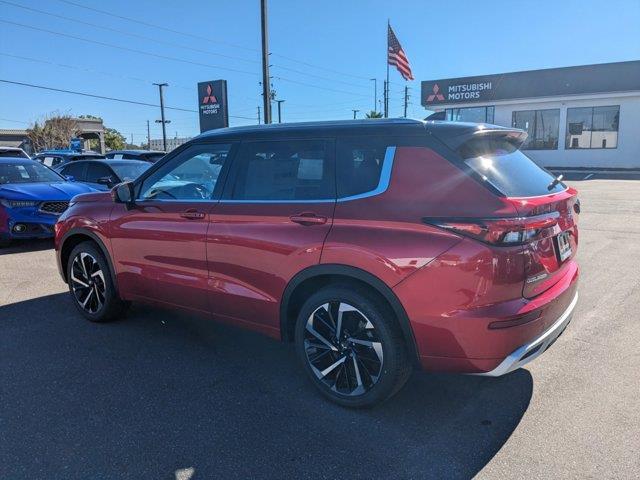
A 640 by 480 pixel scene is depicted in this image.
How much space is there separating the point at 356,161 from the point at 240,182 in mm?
956

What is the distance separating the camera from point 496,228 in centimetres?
272

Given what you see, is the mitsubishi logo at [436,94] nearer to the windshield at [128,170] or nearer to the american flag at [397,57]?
the american flag at [397,57]

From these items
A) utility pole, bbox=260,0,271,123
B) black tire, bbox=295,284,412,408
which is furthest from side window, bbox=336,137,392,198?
utility pole, bbox=260,0,271,123

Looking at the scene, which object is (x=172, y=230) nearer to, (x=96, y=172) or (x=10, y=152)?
(x=96, y=172)

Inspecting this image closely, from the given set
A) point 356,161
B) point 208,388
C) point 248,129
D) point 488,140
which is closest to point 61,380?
point 208,388

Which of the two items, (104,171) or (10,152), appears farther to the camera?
(10,152)

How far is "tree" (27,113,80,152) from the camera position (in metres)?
67.0

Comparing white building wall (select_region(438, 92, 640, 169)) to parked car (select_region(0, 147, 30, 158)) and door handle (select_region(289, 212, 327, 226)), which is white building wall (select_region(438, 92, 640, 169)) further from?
door handle (select_region(289, 212, 327, 226))

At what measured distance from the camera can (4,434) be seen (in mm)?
3014

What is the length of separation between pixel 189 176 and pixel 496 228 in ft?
8.49

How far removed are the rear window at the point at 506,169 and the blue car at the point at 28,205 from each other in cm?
760

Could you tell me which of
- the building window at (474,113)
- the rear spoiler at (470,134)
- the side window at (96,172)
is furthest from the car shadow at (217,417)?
the building window at (474,113)

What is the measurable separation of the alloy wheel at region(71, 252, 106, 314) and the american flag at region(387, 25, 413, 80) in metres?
21.5

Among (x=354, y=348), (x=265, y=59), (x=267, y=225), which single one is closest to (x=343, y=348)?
(x=354, y=348)
